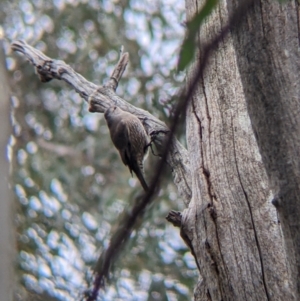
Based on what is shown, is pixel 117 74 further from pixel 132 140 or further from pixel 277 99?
pixel 277 99

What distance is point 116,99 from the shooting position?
7.63 feet

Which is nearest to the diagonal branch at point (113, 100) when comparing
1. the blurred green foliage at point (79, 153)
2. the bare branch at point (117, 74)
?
the bare branch at point (117, 74)

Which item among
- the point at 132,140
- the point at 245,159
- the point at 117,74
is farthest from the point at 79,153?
the point at 245,159

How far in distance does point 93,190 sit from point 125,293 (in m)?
0.90

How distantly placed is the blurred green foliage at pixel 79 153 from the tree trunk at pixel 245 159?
2.78 metres

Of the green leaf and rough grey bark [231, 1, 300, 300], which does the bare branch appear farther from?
the green leaf

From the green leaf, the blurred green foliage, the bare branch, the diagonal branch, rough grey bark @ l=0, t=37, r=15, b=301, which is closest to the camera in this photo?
the green leaf

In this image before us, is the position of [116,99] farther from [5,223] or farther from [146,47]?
[146,47]

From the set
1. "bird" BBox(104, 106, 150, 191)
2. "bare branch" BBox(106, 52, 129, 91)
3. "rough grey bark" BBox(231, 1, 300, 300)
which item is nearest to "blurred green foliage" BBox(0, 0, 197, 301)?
"bird" BBox(104, 106, 150, 191)

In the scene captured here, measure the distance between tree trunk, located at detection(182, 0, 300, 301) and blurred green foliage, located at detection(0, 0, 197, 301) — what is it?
2.78 m

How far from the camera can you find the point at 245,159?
5.52 feet

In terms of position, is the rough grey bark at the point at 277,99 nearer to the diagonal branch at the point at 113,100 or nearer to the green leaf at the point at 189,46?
the green leaf at the point at 189,46

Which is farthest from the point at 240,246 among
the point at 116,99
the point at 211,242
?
the point at 116,99

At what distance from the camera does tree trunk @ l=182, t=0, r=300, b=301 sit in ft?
3.75
